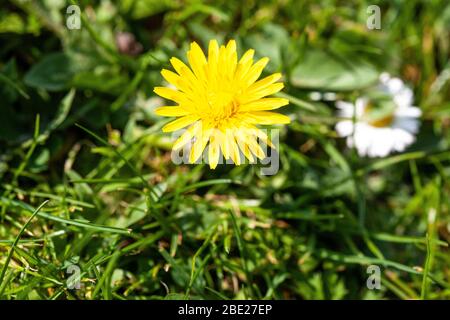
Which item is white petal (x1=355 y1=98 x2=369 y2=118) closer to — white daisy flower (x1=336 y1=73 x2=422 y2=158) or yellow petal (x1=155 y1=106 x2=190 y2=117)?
white daisy flower (x1=336 y1=73 x2=422 y2=158)

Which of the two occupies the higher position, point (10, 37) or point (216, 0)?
point (216, 0)

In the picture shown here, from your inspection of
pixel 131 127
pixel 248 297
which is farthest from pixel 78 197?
pixel 248 297

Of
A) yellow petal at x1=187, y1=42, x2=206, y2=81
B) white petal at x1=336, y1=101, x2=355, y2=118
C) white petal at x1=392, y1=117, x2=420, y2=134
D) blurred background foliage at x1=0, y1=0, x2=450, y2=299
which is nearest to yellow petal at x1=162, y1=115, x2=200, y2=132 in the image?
yellow petal at x1=187, y1=42, x2=206, y2=81

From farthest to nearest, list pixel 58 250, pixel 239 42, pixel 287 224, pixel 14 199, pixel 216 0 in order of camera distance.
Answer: pixel 216 0 → pixel 239 42 → pixel 287 224 → pixel 14 199 → pixel 58 250

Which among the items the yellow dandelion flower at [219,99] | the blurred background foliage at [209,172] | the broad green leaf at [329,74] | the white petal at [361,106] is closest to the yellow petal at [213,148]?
the yellow dandelion flower at [219,99]

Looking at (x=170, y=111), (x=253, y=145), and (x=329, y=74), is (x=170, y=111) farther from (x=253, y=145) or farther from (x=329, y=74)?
(x=329, y=74)
